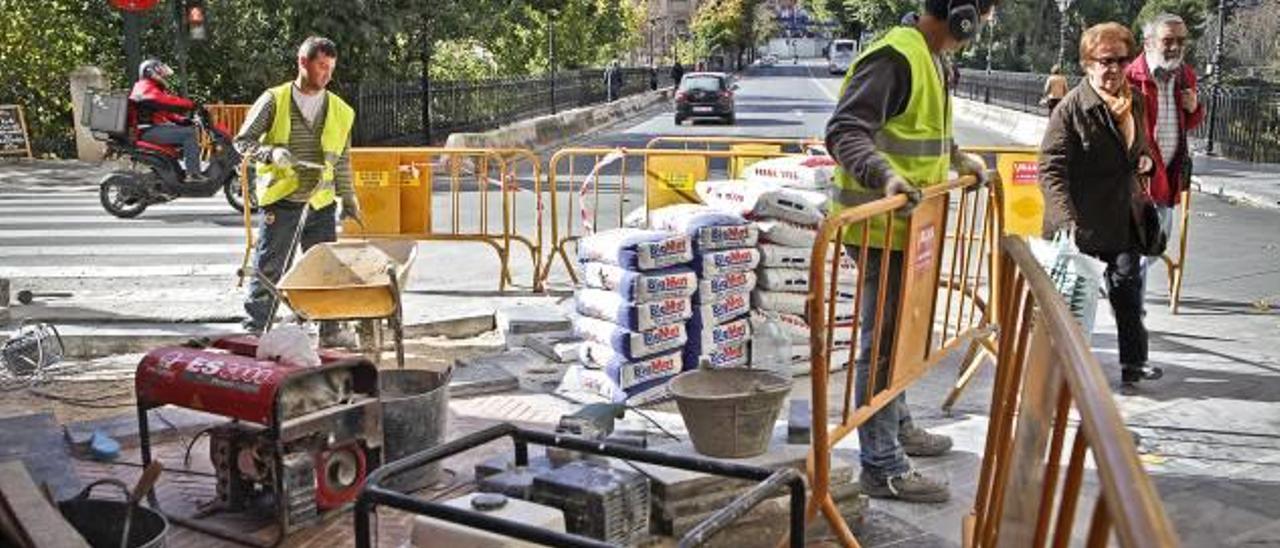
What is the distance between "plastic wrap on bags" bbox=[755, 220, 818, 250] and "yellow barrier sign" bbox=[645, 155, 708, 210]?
2.06 meters

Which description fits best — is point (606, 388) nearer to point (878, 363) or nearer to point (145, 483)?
point (878, 363)

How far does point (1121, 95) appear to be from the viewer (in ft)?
20.0

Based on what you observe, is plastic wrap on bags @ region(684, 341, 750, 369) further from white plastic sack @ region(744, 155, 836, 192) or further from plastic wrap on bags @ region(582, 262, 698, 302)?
white plastic sack @ region(744, 155, 836, 192)

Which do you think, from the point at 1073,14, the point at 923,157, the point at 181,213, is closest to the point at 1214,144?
the point at 181,213

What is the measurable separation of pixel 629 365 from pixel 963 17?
8.72ft

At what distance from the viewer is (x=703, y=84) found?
115 ft

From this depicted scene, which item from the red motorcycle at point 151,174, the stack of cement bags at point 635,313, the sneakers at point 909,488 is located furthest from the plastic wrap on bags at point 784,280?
the red motorcycle at point 151,174

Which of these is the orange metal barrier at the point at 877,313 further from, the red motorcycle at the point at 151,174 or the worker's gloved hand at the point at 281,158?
the red motorcycle at the point at 151,174

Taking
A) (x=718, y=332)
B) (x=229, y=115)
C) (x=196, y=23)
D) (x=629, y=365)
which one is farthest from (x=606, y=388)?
(x=229, y=115)

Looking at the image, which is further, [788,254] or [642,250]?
[788,254]

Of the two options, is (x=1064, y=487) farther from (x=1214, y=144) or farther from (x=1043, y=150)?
(x=1214, y=144)

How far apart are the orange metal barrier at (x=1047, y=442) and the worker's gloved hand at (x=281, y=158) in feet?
14.1

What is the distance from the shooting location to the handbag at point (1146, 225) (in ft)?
20.0

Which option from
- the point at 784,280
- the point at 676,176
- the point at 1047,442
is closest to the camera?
the point at 1047,442
